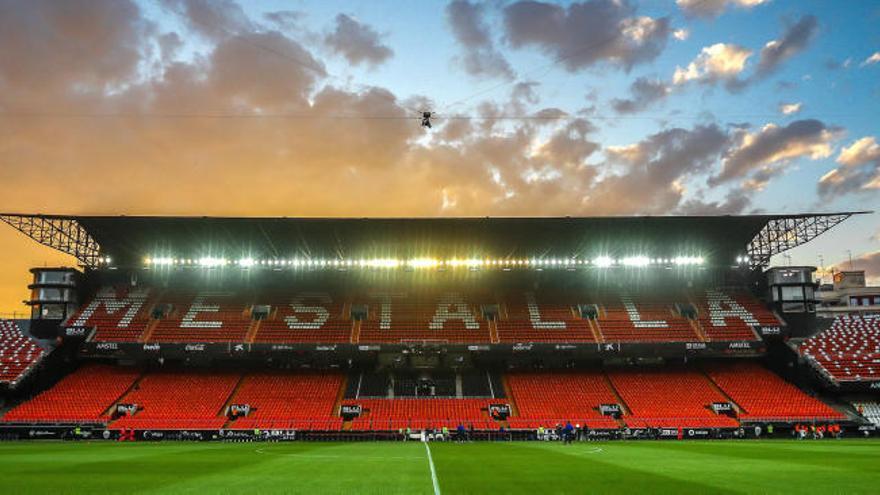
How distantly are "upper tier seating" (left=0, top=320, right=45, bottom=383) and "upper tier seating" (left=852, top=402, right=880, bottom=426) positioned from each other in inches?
2669

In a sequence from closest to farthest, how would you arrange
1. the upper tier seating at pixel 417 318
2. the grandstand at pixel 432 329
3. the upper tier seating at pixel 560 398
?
the upper tier seating at pixel 560 398, the grandstand at pixel 432 329, the upper tier seating at pixel 417 318

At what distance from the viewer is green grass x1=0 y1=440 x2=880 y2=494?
1722cm

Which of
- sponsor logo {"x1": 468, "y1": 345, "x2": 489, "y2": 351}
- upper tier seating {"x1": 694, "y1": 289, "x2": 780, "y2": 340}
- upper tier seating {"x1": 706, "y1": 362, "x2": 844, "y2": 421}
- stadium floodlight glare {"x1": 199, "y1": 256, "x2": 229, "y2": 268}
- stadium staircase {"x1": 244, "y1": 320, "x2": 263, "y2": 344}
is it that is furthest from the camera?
stadium floodlight glare {"x1": 199, "y1": 256, "x2": 229, "y2": 268}

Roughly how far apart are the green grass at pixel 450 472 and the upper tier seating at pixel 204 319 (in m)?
26.1

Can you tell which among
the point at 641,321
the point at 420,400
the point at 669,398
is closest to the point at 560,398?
the point at 669,398

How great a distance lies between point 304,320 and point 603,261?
2895 cm

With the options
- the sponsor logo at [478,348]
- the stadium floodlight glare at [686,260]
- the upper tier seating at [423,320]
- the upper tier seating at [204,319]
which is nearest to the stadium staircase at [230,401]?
the upper tier seating at [204,319]

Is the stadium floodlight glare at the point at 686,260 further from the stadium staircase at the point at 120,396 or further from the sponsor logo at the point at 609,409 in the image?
the stadium staircase at the point at 120,396

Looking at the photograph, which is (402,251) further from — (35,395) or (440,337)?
(35,395)

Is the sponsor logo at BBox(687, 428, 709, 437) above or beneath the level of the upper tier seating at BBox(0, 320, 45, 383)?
beneath

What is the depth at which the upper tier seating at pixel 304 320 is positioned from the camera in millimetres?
57344

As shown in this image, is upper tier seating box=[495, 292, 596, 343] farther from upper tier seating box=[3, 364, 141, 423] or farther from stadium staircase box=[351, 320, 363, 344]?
upper tier seating box=[3, 364, 141, 423]

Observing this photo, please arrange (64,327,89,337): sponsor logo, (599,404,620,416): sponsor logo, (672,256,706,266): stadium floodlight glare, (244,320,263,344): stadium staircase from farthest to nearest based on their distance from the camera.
→ (672,256,706,266): stadium floodlight glare → (244,320,263,344): stadium staircase → (64,327,89,337): sponsor logo → (599,404,620,416): sponsor logo

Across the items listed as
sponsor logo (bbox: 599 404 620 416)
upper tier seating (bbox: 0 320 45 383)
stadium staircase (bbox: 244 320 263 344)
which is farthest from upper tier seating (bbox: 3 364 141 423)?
sponsor logo (bbox: 599 404 620 416)
